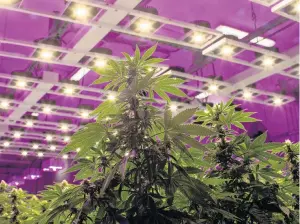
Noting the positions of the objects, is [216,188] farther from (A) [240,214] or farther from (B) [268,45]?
(B) [268,45]

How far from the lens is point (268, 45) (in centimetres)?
563

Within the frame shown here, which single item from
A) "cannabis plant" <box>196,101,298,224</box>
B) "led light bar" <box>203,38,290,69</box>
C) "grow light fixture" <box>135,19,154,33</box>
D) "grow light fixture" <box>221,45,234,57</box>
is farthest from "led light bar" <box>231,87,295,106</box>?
"cannabis plant" <box>196,101,298,224</box>

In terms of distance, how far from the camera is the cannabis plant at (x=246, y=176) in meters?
1.13

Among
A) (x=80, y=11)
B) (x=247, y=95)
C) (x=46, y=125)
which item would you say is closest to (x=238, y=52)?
(x=247, y=95)

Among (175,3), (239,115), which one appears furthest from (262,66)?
(239,115)

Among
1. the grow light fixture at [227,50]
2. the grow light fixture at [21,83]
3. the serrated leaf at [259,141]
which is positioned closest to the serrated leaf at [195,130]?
the serrated leaf at [259,141]

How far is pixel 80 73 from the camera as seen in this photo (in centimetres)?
605

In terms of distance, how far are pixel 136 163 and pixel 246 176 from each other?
473 millimetres

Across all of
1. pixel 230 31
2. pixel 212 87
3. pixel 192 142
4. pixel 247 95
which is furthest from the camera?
pixel 247 95

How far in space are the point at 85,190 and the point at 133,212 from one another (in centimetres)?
14

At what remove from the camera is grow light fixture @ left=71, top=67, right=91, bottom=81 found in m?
5.88

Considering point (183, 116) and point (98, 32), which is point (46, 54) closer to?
point (98, 32)

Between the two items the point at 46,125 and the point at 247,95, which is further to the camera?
the point at 46,125

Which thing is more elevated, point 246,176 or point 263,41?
point 263,41
